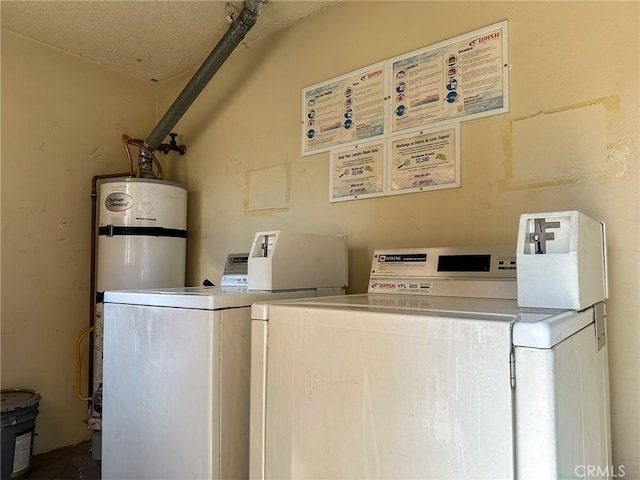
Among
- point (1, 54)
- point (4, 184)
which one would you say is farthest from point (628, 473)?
point (1, 54)

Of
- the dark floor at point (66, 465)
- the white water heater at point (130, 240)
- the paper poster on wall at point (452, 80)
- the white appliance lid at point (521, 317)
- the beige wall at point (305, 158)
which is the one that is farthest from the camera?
the white water heater at point (130, 240)

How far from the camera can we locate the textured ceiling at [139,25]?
2.12 m

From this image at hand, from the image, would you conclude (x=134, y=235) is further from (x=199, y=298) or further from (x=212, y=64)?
(x=199, y=298)

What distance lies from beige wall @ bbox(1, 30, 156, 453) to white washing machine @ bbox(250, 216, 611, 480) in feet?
6.12

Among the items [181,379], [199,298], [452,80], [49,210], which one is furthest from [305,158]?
[49,210]

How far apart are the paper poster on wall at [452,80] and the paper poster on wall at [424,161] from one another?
50 mm

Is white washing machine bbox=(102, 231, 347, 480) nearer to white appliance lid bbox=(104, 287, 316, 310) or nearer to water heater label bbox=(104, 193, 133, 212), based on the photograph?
white appliance lid bbox=(104, 287, 316, 310)

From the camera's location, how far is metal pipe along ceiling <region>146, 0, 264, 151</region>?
2.05m

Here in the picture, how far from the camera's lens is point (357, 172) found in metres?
1.93

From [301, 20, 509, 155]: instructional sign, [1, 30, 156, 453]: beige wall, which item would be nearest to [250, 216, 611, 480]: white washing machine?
[301, 20, 509, 155]: instructional sign

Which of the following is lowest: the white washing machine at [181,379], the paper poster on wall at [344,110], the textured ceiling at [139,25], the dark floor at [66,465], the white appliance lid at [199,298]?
the dark floor at [66,465]

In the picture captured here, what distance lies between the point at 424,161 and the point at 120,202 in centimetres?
155

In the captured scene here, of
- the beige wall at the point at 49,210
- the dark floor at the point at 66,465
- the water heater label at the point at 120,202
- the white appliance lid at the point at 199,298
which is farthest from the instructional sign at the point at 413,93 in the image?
the dark floor at the point at 66,465

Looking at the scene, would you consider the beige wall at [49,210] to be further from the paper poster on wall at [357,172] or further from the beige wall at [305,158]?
the paper poster on wall at [357,172]
